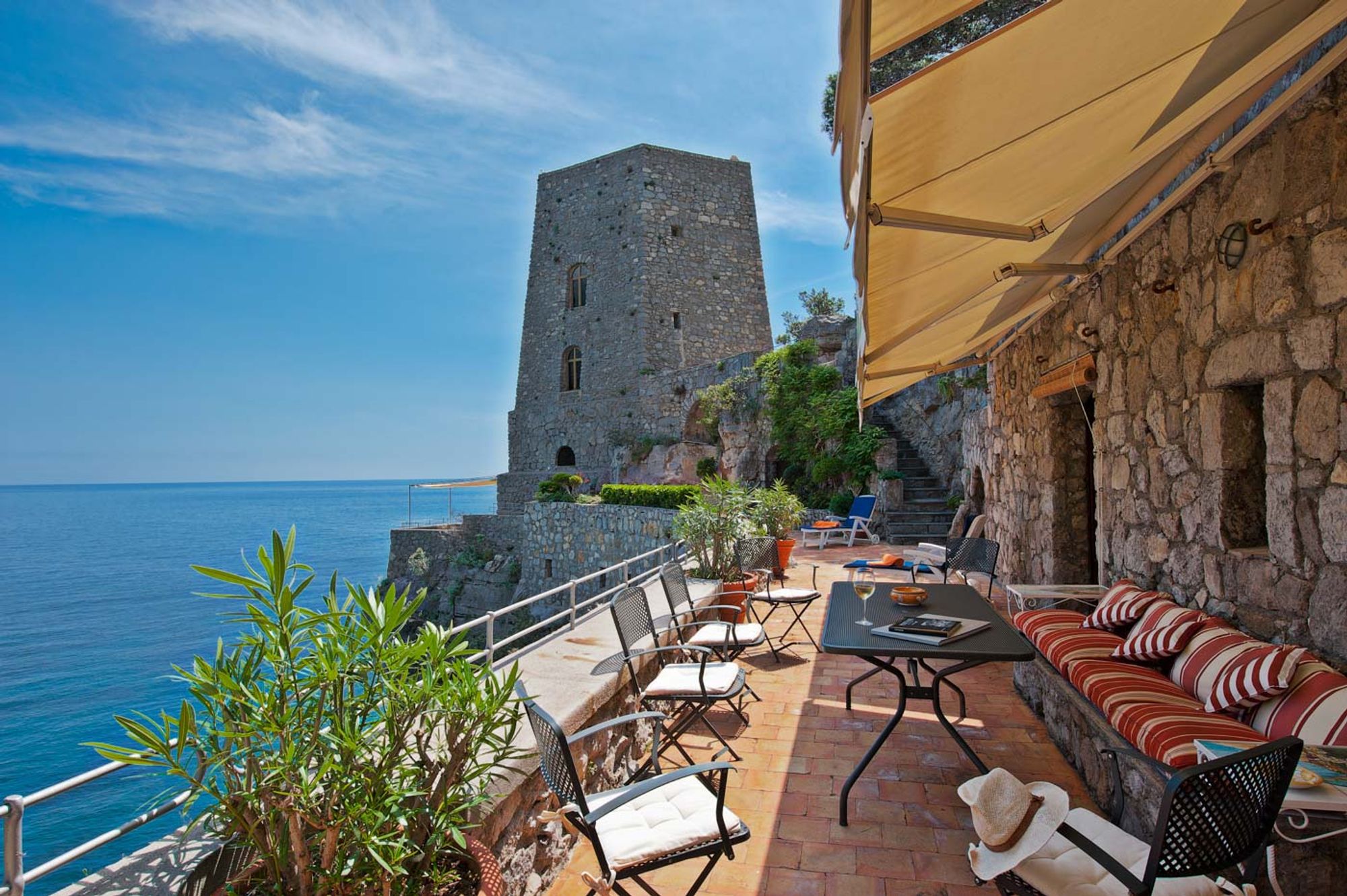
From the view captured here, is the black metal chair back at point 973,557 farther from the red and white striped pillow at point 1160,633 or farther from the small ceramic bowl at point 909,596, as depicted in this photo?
the red and white striped pillow at point 1160,633

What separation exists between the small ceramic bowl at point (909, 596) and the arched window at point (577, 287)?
17.9 meters

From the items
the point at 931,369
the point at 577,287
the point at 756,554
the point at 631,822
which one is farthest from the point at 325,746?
the point at 577,287

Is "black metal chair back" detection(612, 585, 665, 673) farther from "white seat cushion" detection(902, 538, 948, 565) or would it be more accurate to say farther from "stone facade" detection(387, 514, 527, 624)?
"stone facade" detection(387, 514, 527, 624)

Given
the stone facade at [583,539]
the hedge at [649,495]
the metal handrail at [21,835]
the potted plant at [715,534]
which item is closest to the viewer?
the metal handrail at [21,835]

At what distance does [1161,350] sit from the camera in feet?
10.3

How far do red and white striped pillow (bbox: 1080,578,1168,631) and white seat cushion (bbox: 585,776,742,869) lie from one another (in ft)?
8.01

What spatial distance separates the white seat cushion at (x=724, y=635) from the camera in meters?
3.76

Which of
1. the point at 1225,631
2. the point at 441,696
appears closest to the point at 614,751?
the point at 441,696

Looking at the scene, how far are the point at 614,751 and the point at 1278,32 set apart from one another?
3.42 m

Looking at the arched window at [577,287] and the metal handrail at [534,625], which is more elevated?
the arched window at [577,287]

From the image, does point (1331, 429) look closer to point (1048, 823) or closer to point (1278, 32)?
point (1278, 32)

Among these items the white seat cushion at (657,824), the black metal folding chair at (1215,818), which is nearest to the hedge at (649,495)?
the white seat cushion at (657,824)

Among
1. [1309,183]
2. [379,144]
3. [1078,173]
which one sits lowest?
[1309,183]

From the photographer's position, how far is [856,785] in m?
2.81
